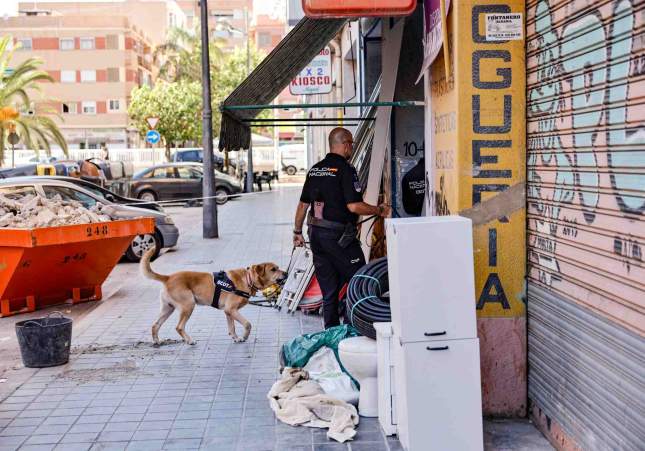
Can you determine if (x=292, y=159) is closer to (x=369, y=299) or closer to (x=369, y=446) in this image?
(x=369, y=299)

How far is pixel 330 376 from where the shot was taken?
21.7ft

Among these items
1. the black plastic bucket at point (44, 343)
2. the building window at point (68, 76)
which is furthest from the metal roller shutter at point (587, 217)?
the building window at point (68, 76)

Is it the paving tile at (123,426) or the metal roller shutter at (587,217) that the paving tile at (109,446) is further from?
the metal roller shutter at (587,217)

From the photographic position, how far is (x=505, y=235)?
5.85m

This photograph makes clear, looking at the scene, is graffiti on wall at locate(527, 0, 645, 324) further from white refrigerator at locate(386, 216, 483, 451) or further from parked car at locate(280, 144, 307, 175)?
parked car at locate(280, 144, 307, 175)

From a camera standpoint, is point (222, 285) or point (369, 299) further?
point (222, 285)

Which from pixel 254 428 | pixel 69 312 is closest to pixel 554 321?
pixel 254 428

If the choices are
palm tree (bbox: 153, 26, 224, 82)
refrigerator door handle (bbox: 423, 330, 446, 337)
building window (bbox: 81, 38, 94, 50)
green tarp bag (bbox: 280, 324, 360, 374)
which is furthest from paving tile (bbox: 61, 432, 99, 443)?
building window (bbox: 81, 38, 94, 50)

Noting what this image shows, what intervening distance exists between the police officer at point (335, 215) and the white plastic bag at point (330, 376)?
112 centimetres

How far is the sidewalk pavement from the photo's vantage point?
5.77m

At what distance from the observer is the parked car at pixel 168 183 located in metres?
31.5

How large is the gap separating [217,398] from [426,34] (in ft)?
11.1

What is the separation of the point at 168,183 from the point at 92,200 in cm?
1718

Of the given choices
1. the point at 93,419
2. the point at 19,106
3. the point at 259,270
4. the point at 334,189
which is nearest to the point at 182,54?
the point at 19,106
